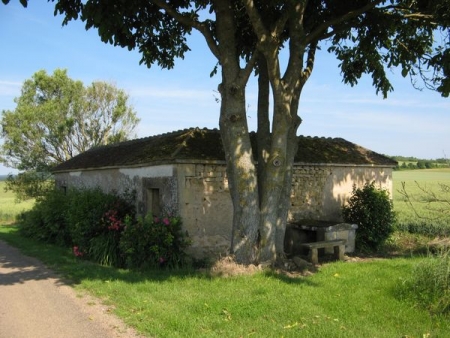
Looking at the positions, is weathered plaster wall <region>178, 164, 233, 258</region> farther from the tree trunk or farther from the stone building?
the tree trunk

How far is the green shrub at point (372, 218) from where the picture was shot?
12.8 m

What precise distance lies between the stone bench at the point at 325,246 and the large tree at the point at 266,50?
1.04 m

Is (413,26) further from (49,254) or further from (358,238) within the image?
(49,254)

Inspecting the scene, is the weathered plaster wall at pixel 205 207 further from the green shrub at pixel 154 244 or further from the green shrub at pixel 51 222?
the green shrub at pixel 51 222

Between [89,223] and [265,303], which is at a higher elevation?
[89,223]

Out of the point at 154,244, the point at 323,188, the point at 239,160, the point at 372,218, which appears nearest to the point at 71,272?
the point at 154,244

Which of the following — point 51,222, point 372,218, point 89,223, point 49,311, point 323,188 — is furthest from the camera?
point 51,222

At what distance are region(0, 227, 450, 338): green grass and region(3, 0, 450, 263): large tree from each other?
1.55 m

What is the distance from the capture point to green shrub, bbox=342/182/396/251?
12.8m

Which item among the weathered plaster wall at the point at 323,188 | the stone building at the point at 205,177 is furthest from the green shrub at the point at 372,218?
the stone building at the point at 205,177

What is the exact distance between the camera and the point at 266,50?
9.03 metres

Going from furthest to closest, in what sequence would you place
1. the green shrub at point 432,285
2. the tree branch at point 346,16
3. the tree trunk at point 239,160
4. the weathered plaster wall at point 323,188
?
the weathered plaster wall at point 323,188 < the tree branch at point 346,16 < the tree trunk at point 239,160 < the green shrub at point 432,285

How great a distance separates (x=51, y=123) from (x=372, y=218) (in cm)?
2005

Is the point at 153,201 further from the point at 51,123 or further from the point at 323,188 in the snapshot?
the point at 51,123
